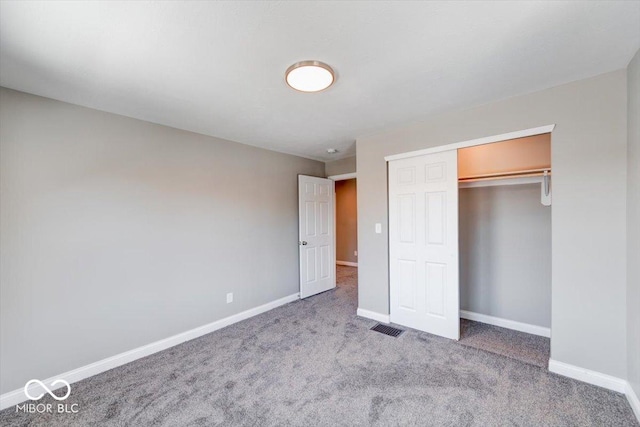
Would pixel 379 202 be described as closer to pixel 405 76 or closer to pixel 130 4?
pixel 405 76

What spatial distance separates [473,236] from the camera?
327 cm

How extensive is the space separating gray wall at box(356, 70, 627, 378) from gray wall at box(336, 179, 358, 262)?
15.2ft

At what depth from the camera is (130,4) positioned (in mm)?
1276

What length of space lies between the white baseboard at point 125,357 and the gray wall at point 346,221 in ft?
12.0

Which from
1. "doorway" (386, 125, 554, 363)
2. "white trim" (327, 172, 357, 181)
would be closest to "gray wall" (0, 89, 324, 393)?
"white trim" (327, 172, 357, 181)

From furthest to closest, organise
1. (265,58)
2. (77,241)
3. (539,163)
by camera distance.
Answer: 1. (539,163)
2. (77,241)
3. (265,58)

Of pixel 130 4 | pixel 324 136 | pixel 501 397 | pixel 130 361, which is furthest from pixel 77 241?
pixel 501 397

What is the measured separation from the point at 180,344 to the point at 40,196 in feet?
6.02

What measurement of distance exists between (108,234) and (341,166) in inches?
129

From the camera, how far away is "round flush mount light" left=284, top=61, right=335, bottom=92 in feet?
5.80

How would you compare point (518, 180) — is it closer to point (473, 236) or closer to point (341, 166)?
point (473, 236)

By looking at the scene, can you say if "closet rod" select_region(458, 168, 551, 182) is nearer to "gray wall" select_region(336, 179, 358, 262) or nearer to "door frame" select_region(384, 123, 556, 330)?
"door frame" select_region(384, 123, 556, 330)

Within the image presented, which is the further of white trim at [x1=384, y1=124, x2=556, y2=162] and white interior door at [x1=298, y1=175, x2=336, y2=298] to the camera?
white interior door at [x1=298, y1=175, x2=336, y2=298]

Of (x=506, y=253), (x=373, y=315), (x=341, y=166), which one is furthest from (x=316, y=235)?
(x=506, y=253)
